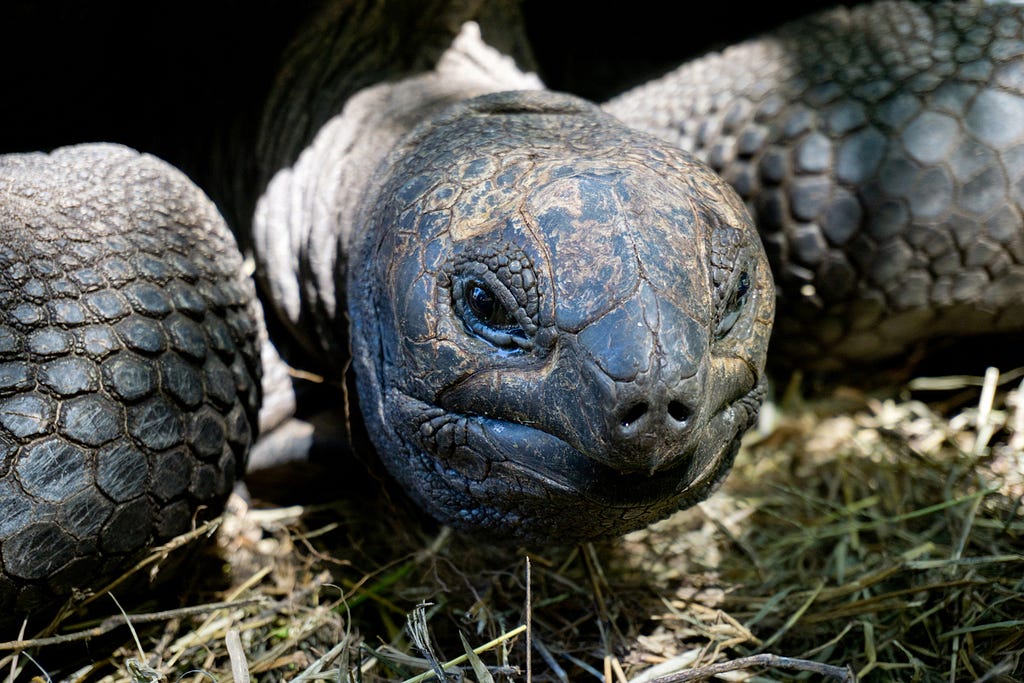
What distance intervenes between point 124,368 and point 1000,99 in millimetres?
2021

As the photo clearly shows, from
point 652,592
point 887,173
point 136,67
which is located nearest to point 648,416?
point 652,592

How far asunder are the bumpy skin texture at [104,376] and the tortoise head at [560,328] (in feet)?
1.05

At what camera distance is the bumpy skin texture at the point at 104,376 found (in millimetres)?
1370

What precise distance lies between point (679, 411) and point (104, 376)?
3.14 ft

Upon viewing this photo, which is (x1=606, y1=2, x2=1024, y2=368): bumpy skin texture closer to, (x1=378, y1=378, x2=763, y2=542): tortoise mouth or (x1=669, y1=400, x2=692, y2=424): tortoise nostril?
(x1=378, y1=378, x2=763, y2=542): tortoise mouth

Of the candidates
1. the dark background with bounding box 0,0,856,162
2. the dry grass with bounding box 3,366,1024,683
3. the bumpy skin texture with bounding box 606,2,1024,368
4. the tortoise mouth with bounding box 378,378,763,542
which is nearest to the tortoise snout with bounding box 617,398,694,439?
the tortoise mouth with bounding box 378,378,763,542

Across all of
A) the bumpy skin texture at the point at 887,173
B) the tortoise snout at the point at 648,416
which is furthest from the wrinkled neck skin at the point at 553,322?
the bumpy skin texture at the point at 887,173

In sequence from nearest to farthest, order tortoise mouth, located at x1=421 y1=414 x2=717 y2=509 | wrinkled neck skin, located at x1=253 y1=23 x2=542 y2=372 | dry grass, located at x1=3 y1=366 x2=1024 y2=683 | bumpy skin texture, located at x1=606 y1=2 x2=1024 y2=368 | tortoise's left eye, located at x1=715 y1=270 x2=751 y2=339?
tortoise mouth, located at x1=421 y1=414 x2=717 y2=509 → tortoise's left eye, located at x1=715 y1=270 x2=751 y2=339 → dry grass, located at x1=3 y1=366 x2=1024 y2=683 → wrinkled neck skin, located at x1=253 y1=23 x2=542 y2=372 → bumpy skin texture, located at x1=606 y1=2 x2=1024 y2=368

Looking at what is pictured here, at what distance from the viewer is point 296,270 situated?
6.89 ft

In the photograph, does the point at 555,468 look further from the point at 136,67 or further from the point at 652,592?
the point at 136,67

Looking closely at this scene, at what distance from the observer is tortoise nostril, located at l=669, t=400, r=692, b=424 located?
1176 millimetres

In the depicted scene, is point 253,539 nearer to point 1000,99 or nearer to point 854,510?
point 854,510

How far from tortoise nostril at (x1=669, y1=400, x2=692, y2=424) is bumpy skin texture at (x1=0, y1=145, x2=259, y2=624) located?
2.88 ft

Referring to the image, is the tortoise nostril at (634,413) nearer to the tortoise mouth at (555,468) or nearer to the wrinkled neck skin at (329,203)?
the tortoise mouth at (555,468)
